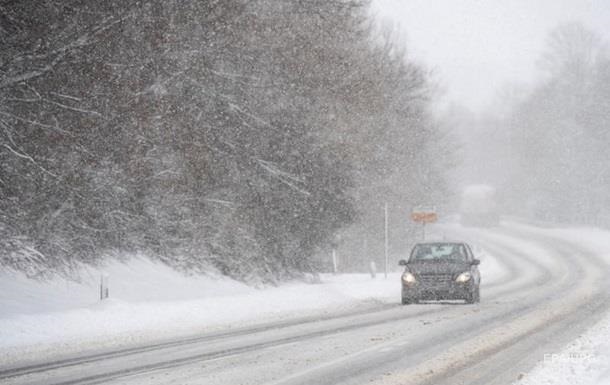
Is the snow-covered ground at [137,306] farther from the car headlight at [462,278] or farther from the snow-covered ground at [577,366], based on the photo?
the snow-covered ground at [577,366]

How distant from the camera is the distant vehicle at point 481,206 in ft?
261

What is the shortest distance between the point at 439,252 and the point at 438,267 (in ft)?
4.52

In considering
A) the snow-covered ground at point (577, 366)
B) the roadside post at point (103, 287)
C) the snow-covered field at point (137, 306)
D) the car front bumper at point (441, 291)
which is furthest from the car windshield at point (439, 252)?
the snow-covered ground at point (577, 366)

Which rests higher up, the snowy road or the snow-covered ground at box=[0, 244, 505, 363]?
the snow-covered ground at box=[0, 244, 505, 363]

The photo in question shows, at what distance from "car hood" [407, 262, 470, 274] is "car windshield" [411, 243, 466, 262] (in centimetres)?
55

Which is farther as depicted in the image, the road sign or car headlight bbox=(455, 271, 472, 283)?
the road sign

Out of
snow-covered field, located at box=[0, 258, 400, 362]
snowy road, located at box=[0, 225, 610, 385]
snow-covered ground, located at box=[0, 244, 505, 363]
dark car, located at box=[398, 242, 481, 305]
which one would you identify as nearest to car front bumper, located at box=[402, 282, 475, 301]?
dark car, located at box=[398, 242, 481, 305]

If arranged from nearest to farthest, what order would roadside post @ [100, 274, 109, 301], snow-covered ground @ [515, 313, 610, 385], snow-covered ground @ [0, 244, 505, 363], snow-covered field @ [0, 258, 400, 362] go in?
snow-covered ground @ [515, 313, 610, 385] → snow-covered ground @ [0, 244, 505, 363] → snow-covered field @ [0, 258, 400, 362] → roadside post @ [100, 274, 109, 301]

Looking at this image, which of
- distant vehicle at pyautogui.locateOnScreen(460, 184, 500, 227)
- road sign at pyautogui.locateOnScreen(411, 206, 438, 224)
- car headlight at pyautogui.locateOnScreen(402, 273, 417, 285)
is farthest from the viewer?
distant vehicle at pyautogui.locateOnScreen(460, 184, 500, 227)

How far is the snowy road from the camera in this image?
10.7 meters

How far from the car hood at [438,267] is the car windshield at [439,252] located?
21.6 inches

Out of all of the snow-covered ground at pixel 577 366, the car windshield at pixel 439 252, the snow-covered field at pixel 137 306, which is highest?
the car windshield at pixel 439 252

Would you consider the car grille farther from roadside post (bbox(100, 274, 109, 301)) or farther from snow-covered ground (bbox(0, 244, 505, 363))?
roadside post (bbox(100, 274, 109, 301))

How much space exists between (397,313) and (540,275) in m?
22.5
